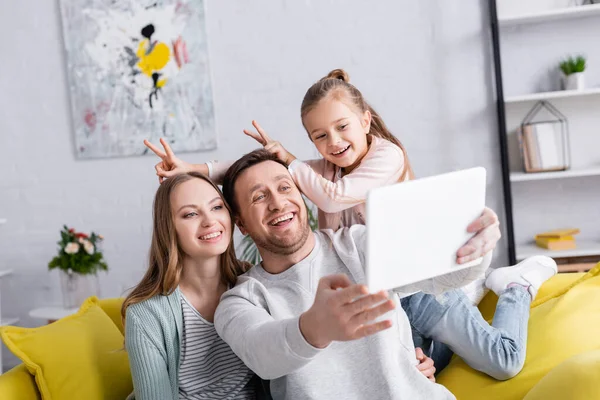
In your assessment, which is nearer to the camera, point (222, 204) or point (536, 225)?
point (222, 204)

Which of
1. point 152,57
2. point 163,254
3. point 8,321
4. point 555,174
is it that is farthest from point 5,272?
point 555,174

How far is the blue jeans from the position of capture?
182 cm

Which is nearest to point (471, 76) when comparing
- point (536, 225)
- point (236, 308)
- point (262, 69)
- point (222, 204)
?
point (536, 225)

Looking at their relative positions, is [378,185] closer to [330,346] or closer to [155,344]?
[330,346]

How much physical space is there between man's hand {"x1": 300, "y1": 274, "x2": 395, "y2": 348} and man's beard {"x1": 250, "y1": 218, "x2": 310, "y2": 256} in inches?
21.2

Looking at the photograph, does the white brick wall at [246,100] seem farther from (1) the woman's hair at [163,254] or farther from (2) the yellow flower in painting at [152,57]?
(1) the woman's hair at [163,254]

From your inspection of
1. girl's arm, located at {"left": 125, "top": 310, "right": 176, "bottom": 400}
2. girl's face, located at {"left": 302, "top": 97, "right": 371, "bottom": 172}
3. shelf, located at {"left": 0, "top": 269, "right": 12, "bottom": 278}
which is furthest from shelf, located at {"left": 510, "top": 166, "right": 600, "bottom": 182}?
shelf, located at {"left": 0, "top": 269, "right": 12, "bottom": 278}

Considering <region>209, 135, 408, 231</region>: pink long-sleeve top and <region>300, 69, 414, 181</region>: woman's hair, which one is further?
<region>300, 69, 414, 181</region>: woman's hair

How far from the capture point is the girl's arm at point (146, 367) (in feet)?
5.55

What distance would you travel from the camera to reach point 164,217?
1831 mm

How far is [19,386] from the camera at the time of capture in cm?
183

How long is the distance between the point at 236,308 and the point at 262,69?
2516 mm

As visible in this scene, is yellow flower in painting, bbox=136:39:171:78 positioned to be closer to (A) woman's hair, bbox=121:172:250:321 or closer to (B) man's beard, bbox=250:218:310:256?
(A) woman's hair, bbox=121:172:250:321

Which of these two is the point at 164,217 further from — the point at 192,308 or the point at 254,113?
the point at 254,113
